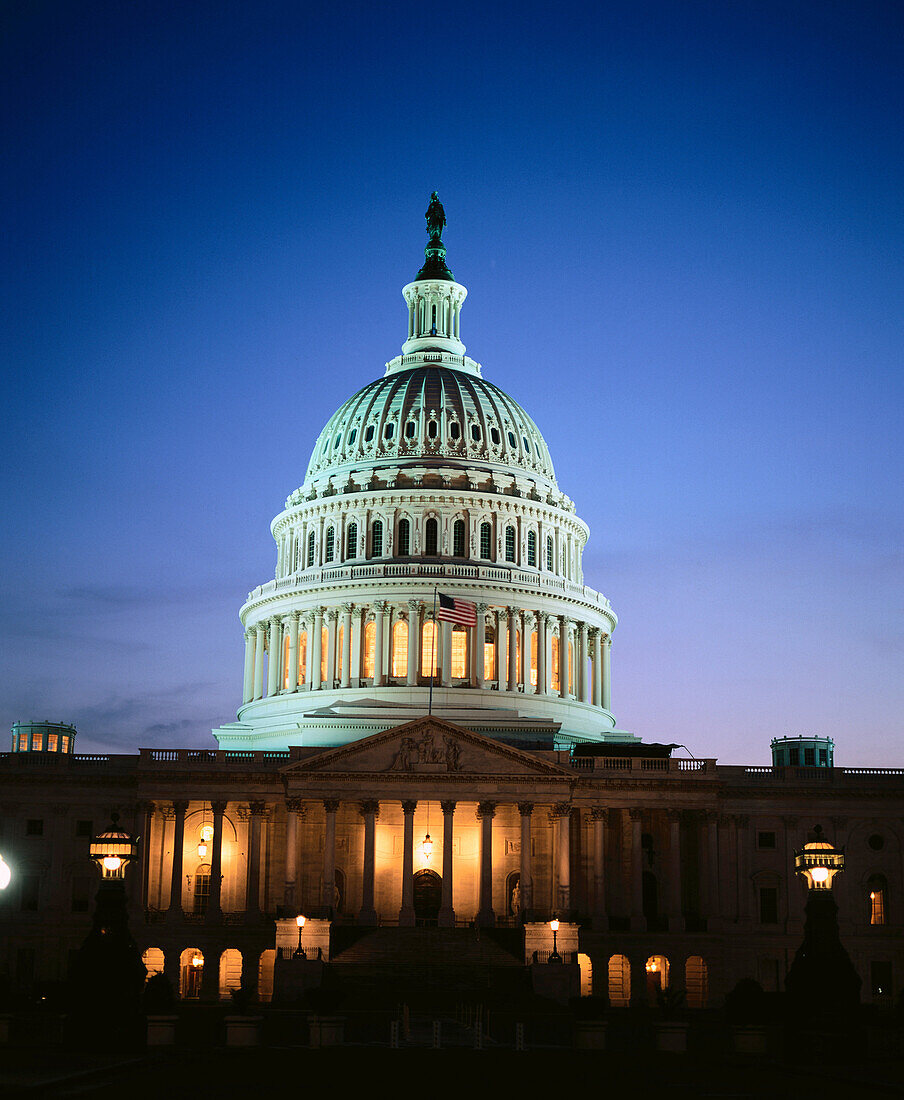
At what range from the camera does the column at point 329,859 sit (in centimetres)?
9662

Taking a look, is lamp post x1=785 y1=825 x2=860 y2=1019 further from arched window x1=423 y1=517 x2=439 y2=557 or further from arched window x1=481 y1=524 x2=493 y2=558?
arched window x1=481 y1=524 x2=493 y2=558

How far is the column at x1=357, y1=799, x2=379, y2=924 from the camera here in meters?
95.6

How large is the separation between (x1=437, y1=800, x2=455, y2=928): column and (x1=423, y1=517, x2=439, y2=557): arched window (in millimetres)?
28656

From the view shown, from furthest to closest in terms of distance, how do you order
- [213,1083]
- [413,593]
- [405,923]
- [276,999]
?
[413,593] < [405,923] < [276,999] < [213,1083]

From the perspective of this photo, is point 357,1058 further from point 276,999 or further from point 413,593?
point 413,593

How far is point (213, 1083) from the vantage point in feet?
135

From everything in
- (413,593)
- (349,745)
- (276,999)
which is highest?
(413,593)

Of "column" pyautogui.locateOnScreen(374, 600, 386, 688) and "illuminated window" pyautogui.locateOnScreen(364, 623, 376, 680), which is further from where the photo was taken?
"illuminated window" pyautogui.locateOnScreen(364, 623, 376, 680)

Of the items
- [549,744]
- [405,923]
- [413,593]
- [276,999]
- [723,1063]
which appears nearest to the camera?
[723,1063]

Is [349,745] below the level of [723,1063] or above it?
above

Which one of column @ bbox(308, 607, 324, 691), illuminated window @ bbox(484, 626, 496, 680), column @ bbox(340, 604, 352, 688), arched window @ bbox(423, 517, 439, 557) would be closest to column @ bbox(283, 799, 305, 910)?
column @ bbox(340, 604, 352, 688)

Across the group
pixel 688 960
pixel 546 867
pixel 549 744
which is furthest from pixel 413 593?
pixel 688 960

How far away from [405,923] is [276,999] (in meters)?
13.4

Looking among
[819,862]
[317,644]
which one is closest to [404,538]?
[317,644]
